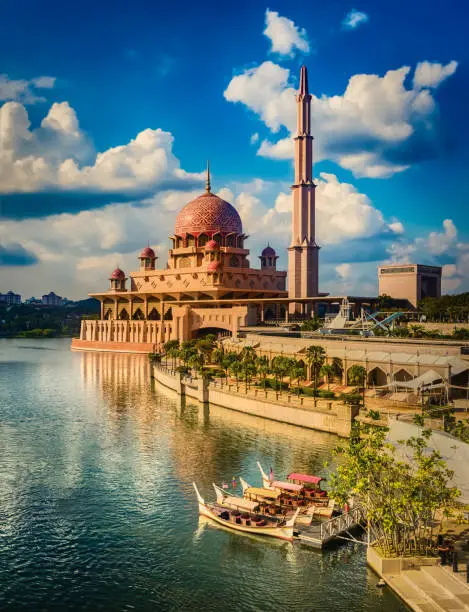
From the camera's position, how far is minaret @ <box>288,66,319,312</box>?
93.4m

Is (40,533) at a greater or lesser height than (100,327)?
lesser

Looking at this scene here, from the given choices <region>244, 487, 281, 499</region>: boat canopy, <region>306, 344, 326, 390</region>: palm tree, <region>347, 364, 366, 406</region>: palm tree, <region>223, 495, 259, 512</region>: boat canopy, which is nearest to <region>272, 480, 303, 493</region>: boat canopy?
<region>244, 487, 281, 499</region>: boat canopy

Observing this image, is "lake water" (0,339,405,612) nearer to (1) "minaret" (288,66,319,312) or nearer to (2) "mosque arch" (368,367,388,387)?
(2) "mosque arch" (368,367,388,387)

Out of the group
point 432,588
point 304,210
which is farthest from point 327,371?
point 304,210

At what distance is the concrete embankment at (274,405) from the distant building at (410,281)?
49.1m

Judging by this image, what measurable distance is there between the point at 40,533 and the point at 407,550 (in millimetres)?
13957

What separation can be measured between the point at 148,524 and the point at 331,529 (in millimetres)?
7375

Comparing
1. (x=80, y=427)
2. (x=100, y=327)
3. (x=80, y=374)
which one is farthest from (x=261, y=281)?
(x=80, y=427)

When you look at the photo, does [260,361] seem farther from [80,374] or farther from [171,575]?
[171,575]

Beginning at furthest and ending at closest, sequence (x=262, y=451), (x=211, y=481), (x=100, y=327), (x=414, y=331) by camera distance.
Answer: (x=100, y=327) < (x=414, y=331) < (x=262, y=451) < (x=211, y=481)

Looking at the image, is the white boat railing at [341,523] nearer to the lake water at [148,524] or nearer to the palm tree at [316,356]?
the lake water at [148,524]

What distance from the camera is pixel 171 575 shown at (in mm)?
21078

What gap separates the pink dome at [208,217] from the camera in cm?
10662

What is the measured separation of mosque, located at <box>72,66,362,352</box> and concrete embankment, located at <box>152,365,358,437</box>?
2644cm
